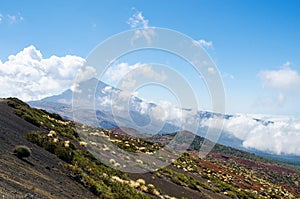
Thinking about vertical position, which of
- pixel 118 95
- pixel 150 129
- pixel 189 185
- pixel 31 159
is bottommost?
pixel 189 185

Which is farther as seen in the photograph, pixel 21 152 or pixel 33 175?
pixel 21 152

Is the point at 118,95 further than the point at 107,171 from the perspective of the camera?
Yes

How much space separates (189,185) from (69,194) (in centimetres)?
2098

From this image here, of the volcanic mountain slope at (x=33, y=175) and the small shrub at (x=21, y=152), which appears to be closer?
the volcanic mountain slope at (x=33, y=175)

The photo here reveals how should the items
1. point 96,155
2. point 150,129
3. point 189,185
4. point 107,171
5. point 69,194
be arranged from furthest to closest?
point 150,129 → point 189,185 → point 96,155 → point 107,171 → point 69,194

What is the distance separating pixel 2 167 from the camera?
15.0 metres

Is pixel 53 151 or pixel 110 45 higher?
pixel 110 45

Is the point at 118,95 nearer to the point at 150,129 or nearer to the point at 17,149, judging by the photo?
the point at 150,129

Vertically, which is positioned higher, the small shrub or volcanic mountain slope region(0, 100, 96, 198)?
the small shrub

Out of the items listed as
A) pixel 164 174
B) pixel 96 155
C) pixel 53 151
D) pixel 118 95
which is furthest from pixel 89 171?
pixel 164 174

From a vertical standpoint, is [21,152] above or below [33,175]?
above

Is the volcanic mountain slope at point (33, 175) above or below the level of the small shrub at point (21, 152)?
below

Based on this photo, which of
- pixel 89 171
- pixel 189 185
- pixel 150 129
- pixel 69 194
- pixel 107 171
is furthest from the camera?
pixel 150 129

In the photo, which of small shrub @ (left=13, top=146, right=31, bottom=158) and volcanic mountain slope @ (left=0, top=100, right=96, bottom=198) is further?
small shrub @ (left=13, top=146, right=31, bottom=158)
